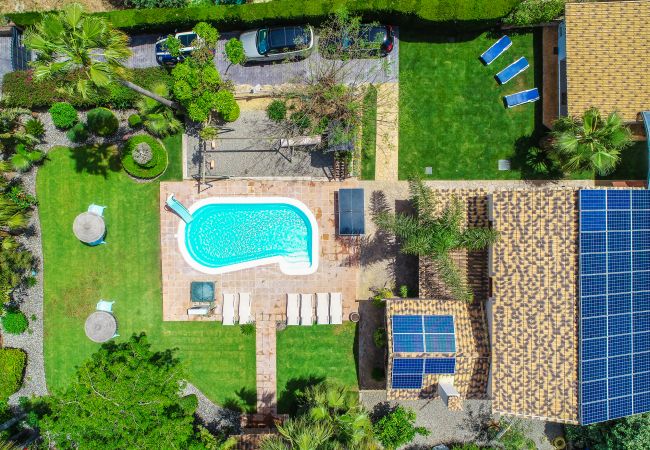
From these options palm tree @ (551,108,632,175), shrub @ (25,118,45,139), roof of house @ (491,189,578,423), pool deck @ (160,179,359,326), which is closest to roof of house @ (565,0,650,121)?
palm tree @ (551,108,632,175)

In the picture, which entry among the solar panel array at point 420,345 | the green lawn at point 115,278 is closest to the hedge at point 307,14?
the green lawn at point 115,278

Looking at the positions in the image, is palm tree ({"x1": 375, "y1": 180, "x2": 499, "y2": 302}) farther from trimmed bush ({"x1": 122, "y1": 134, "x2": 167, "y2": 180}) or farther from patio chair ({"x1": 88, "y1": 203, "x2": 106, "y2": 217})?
patio chair ({"x1": 88, "y1": 203, "x2": 106, "y2": 217})

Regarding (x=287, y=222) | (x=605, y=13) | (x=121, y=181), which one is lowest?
(x=287, y=222)

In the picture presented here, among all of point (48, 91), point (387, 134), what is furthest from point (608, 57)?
point (48, 91)

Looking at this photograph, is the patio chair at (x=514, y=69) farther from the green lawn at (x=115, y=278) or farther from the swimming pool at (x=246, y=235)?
the green lawn at (x=115, y=278)

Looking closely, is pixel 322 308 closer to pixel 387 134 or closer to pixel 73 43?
pixel 387 134

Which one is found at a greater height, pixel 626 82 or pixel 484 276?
pixel 626 82

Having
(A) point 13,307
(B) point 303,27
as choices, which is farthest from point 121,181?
(B) point 303,27

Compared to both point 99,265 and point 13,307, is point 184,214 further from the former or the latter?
point 13,307
